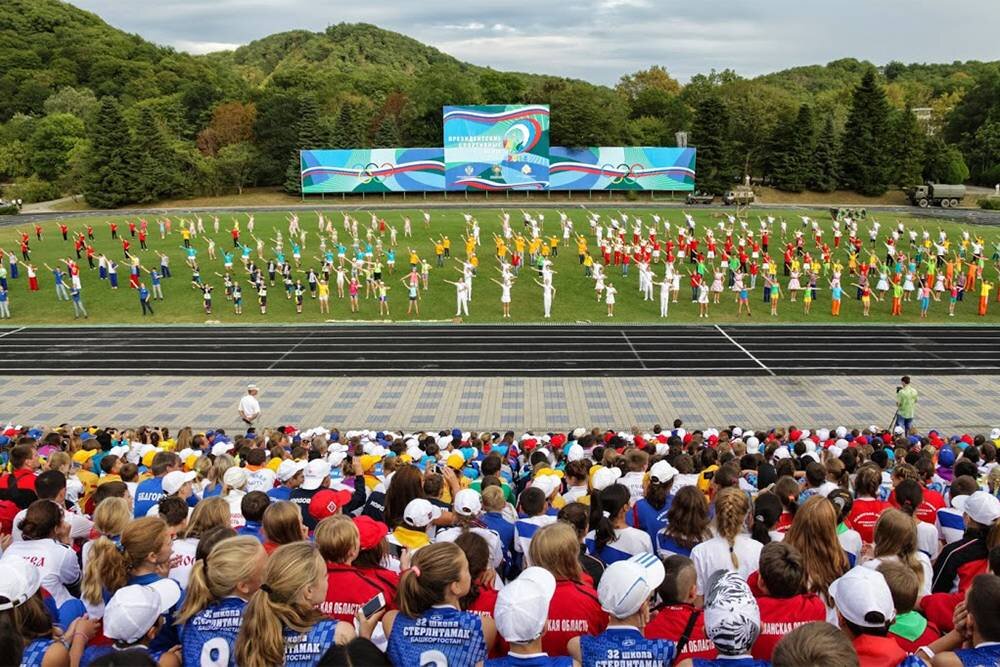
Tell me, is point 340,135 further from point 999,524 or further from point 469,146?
point 999,524

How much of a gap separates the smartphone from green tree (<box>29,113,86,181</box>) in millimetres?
76939

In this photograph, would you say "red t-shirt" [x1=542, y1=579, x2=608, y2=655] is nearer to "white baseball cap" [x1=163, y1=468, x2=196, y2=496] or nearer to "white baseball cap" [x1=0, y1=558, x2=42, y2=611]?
"white baseball cap" [x1=0, y1=558, x2=42, y2=611]

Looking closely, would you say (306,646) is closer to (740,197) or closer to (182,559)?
(182,559)

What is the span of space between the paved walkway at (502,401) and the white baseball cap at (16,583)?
1275 cm

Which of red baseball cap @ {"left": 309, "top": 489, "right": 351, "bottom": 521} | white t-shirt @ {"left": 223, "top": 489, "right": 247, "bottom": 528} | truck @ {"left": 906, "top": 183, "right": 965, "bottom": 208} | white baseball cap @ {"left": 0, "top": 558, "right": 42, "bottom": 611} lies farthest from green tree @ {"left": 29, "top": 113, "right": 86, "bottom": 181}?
white baseball cap @ {"left": 0, "top": 558, "right": 42, "bottom": 611}

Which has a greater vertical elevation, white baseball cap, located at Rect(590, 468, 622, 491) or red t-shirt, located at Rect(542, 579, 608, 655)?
red t-shirt, located at Rect(542, 579, 608, 655)

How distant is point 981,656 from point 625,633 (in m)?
1.63

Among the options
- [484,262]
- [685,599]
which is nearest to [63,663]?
[685,599]

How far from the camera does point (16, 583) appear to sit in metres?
3.88

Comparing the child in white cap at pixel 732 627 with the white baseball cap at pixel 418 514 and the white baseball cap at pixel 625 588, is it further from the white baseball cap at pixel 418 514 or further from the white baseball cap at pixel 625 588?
the white baseball cap at pixel 418 514

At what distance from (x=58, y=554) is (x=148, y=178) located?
62559 millimetres

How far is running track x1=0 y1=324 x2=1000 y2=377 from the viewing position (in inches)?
828

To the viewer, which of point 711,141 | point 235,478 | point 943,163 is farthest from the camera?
point 943,163

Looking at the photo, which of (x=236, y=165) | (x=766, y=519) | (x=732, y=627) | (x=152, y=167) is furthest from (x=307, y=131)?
(x=732, y=627)
